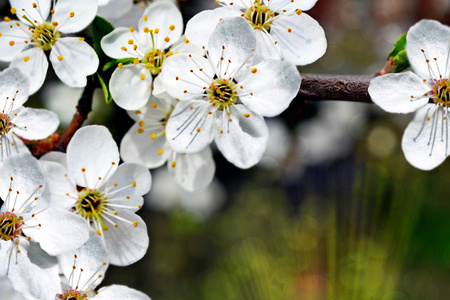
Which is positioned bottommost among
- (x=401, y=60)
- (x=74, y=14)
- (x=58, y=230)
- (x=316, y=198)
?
(x=316, y=198)

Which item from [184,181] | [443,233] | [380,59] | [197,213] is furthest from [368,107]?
[184,181]

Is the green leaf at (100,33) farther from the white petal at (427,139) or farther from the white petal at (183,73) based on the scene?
the white petal at (427,139)

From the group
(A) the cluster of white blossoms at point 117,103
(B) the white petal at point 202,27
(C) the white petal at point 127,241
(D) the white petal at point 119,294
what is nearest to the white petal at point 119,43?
(A) the cluster of white blossoms at point 117,103

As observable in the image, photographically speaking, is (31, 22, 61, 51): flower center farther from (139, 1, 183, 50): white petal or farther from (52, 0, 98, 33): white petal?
(139, 1, 183, 50): white petal

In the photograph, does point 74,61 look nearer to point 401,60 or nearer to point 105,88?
point 105,88

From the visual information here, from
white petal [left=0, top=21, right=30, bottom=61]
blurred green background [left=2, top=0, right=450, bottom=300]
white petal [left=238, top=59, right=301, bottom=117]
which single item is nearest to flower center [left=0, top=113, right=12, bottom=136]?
white petal [left=0, top=21, right=30, bottom=61]

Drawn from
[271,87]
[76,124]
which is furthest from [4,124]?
[271,87]
